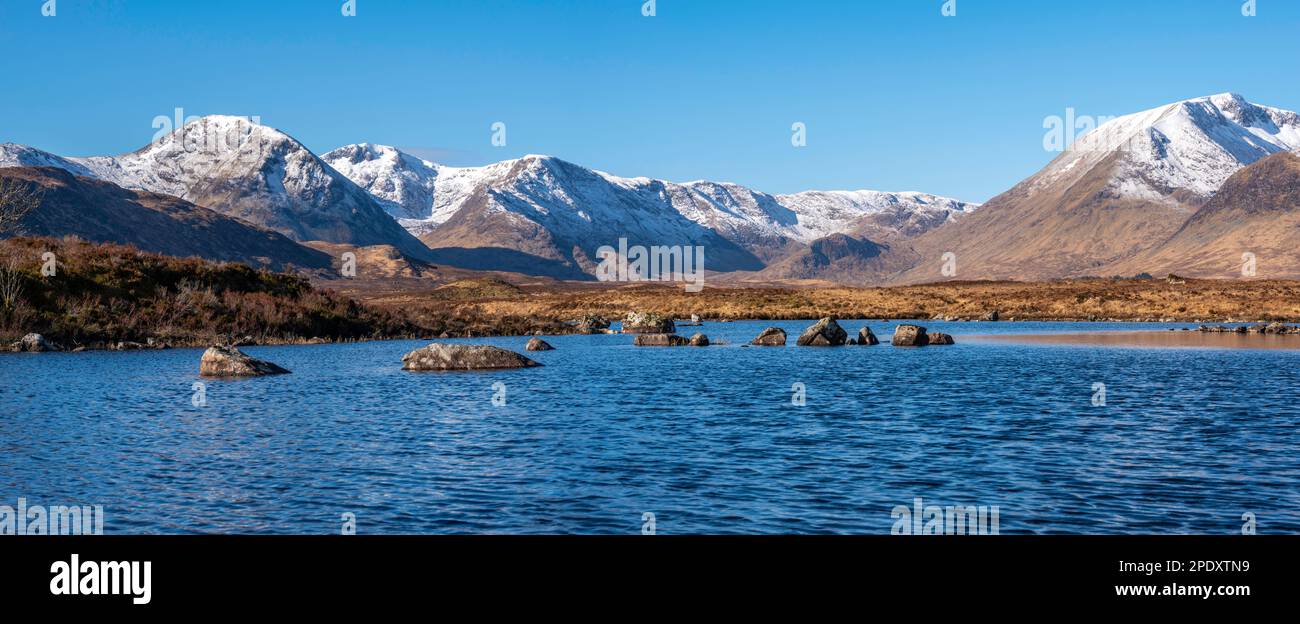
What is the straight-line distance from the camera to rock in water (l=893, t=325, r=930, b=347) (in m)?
81.2

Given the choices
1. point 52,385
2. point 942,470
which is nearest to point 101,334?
point 52,385

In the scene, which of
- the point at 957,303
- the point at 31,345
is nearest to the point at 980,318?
the point at 957,303

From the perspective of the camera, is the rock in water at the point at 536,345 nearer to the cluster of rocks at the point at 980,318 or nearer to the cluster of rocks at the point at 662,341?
the cluster of rocks at the point at 662,341

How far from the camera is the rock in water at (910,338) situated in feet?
266

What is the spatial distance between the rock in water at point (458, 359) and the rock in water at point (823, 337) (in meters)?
28.5

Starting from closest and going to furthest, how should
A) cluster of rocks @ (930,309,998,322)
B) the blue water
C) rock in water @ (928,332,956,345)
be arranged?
the blue water → rock in water @ (928,332,956,345) → cluster of rocks @ (930,309,998,322)

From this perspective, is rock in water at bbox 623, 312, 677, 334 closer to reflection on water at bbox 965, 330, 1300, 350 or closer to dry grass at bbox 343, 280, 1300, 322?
dry grass at bbox 343, 280, 1300, 322

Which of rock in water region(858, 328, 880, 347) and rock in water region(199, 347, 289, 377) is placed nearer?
rock in water region(199, 347, 289, 377)

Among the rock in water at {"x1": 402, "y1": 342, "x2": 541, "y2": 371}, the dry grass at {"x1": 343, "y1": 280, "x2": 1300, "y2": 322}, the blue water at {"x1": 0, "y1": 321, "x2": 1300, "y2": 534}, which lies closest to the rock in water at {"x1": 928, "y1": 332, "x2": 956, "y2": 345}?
the blue water at {"x1": 0, "y1": 321, "x2": 1300, "y2": 534}

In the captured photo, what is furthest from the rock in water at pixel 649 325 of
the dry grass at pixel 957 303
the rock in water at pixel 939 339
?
the rock in water at pixel 939 339

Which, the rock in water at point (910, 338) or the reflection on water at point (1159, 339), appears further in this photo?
the rock in water at point (910, 338)

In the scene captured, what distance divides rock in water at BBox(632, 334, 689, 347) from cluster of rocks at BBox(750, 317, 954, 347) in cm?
603
